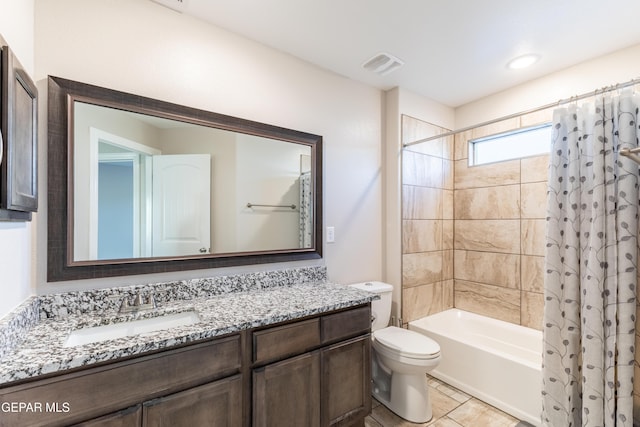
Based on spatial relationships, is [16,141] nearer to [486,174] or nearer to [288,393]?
[288,393]

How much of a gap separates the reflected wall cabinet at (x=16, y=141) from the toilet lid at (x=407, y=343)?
6.58 ft

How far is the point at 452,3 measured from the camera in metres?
1.52

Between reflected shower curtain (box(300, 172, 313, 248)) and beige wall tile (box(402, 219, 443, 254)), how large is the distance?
88 centimetres

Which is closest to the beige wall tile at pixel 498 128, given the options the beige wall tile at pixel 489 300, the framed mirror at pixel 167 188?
the beige wall tile at pixel 489 300

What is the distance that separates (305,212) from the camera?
6.79 ft

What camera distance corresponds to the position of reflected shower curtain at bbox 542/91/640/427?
1.40 meters

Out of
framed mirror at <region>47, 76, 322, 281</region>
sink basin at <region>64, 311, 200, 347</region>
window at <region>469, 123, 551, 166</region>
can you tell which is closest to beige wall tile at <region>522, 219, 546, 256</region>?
window at <region>469, 123, 551, 166</region>

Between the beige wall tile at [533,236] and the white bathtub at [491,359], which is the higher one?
the beige wall tile at [533,236]

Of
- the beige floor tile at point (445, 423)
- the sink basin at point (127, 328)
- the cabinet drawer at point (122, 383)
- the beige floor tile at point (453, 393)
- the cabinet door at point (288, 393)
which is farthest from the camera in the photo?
the beige floor tile at point (453, 393)

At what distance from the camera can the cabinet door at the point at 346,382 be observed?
1530 mm

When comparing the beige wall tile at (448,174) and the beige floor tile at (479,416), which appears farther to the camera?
the beige wall tile at (448,174)

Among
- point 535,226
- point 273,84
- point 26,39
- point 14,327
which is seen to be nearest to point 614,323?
point 535,226

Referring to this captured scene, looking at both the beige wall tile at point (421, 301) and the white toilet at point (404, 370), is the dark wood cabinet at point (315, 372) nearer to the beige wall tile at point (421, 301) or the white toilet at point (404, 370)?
the white toilet at point (404, 370)

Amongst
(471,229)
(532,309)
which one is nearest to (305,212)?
(471,229)
